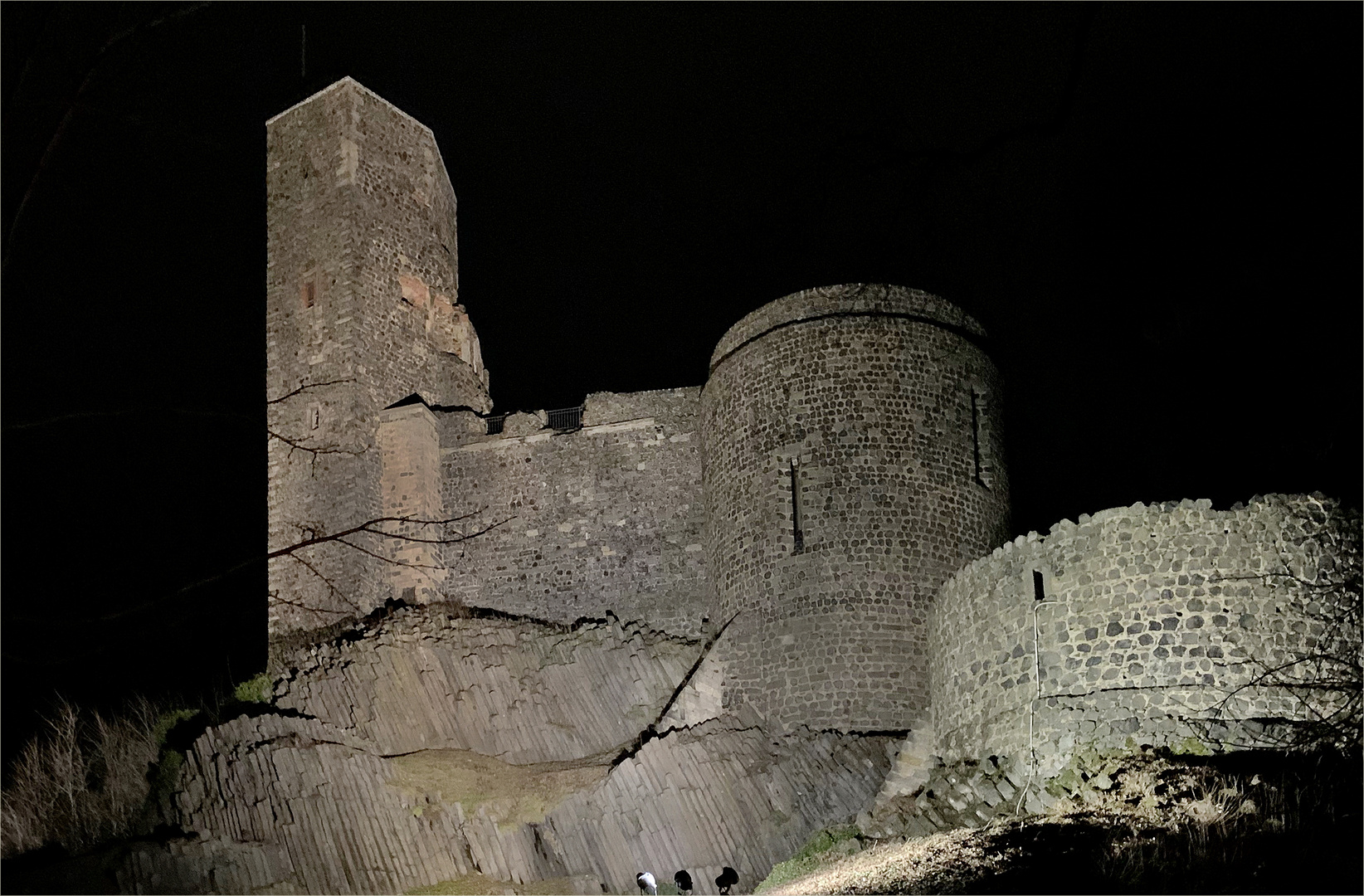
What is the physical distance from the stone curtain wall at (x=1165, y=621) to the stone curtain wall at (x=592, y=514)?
881 cm

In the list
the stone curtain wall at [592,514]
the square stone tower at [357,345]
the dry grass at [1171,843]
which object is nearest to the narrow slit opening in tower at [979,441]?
the stone curtain wall at [592,514]

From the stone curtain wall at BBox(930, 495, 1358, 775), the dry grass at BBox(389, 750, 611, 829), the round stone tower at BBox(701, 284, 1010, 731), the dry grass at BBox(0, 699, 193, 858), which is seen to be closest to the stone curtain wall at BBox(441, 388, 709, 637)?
the round stone tower at BBox(701, 284, 1010, 731)

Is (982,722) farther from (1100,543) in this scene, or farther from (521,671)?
(521,671)

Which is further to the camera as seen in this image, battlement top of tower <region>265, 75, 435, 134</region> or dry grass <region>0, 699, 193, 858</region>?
battlement top of tower <region>265, 75, 435, 134</region>

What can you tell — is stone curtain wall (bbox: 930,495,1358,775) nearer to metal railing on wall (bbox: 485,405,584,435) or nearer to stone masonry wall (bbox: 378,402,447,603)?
metal railing on wall (bbox: 485,405,584,435)

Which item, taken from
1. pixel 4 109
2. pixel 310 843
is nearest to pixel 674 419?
pixel 310 843

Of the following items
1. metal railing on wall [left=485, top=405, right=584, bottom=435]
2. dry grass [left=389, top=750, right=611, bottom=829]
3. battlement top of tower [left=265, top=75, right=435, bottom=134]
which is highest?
battlement top of tower [left=265, top=75, right=435, bottom=134]

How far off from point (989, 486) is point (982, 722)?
20.6 feet

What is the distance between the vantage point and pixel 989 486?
25.4 metres

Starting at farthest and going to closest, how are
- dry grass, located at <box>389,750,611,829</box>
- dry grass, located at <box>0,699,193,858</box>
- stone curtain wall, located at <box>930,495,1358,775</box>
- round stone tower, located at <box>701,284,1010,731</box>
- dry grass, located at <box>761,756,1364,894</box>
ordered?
dry grass, located at <box>0,699,193,858</box>
round stone tower, located at <box>701,284,1010,731</box>
dry grass, located at <box>389,750,611,829</box>
stone curtain wall, located at <box>930,495,1358,775</box>
dry grass, located at <box>761,756,1364,894</box>

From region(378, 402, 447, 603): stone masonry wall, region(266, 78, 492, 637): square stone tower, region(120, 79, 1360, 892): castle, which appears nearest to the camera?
region(120, 79, 1360, 892): castle

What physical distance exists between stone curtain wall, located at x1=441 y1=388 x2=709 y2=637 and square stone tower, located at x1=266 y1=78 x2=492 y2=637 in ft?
3.06

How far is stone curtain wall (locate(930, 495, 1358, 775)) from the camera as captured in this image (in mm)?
17750

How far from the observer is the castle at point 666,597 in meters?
18.4
